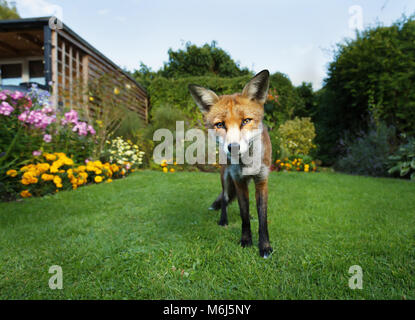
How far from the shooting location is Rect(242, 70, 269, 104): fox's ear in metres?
1.73

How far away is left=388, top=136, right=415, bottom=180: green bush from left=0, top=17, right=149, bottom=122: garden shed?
8.67 meters

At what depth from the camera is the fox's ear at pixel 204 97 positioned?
1.89 metres

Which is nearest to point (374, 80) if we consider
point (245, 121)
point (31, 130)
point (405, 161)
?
point (405, 161)

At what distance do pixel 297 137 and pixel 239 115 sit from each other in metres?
7.93

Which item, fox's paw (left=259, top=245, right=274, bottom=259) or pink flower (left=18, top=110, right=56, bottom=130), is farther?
pink flower (left=18, top=110, right=56, bottom=130)

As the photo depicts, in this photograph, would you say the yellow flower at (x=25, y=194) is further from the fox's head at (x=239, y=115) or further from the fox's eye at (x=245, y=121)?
the fox's eye at (x=245, y=121)

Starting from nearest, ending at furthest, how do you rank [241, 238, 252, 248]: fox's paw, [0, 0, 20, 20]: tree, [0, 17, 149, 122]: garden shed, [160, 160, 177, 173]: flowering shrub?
[241, 238, 252, 248]: fox's paw
[0, 17, 149, 122]: garden shed
[160, 160, 177, 173]: flowering shrub
[0, 0, 20, 20]: tree

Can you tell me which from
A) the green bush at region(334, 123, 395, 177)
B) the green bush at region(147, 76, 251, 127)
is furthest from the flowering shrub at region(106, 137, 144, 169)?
the green bush at region(334, 123, 395, 177)

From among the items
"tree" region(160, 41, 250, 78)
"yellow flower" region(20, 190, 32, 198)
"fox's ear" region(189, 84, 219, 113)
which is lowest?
"yellow flower" region(20, 190, 32, 198)

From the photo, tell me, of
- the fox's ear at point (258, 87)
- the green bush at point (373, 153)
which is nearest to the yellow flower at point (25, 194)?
the fox's ear at point (258, 87)

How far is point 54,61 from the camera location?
636 cm

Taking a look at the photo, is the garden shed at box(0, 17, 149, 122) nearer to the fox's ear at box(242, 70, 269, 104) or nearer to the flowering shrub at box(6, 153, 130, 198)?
the flowering shrub at box(6, 153, 130, 198)
